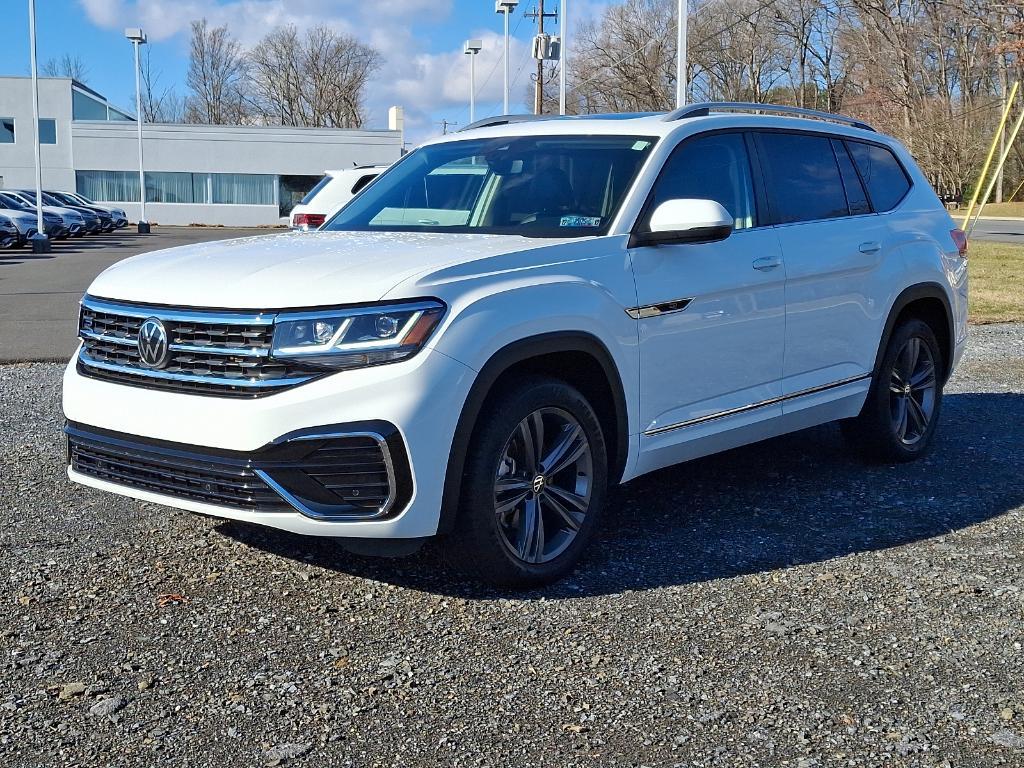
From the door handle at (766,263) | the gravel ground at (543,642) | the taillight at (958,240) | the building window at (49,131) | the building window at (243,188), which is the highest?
the building window at (49,131)

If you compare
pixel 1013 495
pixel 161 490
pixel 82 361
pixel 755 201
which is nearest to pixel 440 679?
pixel 161 490

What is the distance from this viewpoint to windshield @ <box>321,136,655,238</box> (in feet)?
16.5

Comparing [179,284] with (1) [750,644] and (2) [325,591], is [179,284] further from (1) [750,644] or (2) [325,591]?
(1) [750,644]

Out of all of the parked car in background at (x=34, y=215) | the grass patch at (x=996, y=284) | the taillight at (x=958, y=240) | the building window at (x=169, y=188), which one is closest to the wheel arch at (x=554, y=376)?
the taillight at (x=958, y=240)

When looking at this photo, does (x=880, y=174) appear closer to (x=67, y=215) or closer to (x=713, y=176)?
(x=713, y=176)

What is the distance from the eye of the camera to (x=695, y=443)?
5.15 meters

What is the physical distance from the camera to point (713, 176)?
17.8 ft

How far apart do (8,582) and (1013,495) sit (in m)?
4.69

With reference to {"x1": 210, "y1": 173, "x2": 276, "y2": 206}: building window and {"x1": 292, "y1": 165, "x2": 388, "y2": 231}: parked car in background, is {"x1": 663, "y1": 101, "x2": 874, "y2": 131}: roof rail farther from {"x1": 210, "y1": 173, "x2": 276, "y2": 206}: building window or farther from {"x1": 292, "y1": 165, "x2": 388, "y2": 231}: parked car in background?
{"x1": 210, "y1": 173, "x2": 276, "y2": 206}: building window

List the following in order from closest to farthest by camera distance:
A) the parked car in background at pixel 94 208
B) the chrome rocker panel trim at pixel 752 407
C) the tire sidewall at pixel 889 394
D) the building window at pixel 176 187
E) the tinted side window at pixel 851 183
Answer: the chrome rocker panel trim at pixel 752 407 < the tinted side window at pixel 851 183 < the tire sidewall at pixel 889 394 < the parked car in background at pixel 94 208 < the building window at pixel 176 187

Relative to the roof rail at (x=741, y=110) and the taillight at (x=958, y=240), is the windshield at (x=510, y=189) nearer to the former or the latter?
the roof rail at (x=741, y=110)

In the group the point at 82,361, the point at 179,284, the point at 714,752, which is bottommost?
the point at 714,752

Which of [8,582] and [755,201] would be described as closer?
[8,582]

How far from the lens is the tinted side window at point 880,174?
645cm
